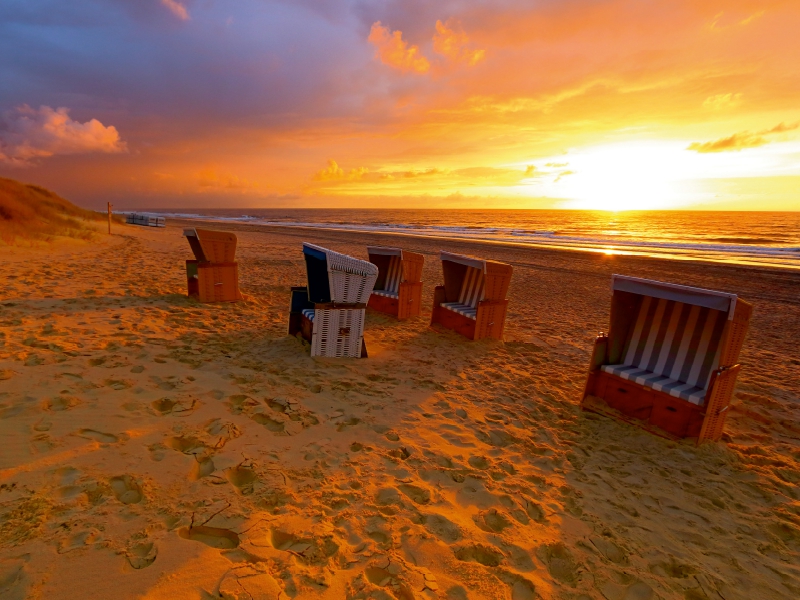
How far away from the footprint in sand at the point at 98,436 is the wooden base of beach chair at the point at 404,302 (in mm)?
5224

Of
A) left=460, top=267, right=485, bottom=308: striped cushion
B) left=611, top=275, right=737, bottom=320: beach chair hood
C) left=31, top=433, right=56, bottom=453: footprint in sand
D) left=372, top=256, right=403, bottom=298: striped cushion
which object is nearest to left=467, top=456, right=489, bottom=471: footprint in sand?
left=611, top=275, right=737, bottom=320: beach chair hood

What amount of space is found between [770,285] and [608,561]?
1568 cm

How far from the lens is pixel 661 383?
14.3 feet

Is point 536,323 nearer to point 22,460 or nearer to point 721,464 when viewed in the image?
point 721,464

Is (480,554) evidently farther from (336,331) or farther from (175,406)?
(336,331)

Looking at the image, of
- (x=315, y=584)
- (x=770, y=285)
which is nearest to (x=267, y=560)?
(x=315, y=584)

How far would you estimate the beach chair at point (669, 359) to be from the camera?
3.95 meters

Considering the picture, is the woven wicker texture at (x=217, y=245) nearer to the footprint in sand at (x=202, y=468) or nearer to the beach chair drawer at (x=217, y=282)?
the beach chair drawer at (x=217, y=282)

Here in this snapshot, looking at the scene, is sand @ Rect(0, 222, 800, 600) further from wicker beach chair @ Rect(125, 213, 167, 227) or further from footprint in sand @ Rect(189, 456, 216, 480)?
wicker beach chair @ Rect(125, 213, 167, 227)

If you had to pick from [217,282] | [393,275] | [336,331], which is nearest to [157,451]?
[336,331]

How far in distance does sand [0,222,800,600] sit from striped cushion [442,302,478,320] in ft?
2.77

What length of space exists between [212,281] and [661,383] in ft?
23.7

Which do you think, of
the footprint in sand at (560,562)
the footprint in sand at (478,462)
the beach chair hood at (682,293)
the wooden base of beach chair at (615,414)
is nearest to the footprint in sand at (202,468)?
the footprint in sand at (478,462)

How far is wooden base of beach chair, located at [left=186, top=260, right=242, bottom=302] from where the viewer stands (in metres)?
7.74
